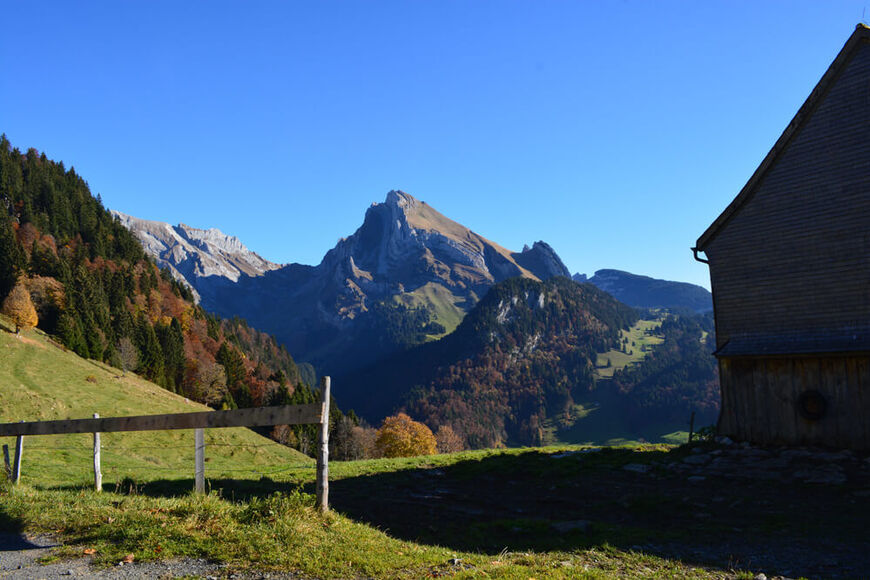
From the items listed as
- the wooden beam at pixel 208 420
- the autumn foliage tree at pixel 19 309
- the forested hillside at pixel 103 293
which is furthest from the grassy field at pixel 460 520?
the forested hillside at pixel 103 293

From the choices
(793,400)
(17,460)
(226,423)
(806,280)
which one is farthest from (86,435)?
(806,280)

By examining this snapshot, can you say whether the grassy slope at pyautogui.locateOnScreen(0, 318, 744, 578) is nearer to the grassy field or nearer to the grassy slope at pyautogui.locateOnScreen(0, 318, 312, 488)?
the grassy field

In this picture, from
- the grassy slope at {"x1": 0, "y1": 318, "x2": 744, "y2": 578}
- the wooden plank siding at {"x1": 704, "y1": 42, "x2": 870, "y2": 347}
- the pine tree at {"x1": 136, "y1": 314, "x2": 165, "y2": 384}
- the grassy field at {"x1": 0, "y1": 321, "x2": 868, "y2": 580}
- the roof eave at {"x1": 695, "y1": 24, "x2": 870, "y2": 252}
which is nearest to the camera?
the grassy slope at {"x1": 0, "y1": 318, "x2": 744, "y2": 578}

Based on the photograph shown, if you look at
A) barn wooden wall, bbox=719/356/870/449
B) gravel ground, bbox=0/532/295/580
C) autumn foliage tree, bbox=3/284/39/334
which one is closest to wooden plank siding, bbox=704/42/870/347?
barn wooden wall, bbox=719/356/870/449

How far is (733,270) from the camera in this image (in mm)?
22109

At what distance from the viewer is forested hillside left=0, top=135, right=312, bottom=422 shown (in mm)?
85812

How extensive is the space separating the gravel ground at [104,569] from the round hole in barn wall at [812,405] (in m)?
19.2

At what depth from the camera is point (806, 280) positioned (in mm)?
20031

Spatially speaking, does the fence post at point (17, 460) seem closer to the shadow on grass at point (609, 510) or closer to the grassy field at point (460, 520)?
the grassy field at point (460, 520)

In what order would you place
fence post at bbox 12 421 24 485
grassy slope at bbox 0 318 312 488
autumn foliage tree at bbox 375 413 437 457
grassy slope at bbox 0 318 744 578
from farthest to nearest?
autumn foliage tree at bbox 375 413 437 457 < grassy slope at bbox 0 318 312 488 < fence post at bbox 12 421 24 485 < grassy slope at bbox 0 318 744 578

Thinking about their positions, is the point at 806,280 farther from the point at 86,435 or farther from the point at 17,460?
the point at 86,435

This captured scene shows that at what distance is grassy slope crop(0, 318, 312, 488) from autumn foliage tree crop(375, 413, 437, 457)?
1377 inches

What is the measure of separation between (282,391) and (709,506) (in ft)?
367

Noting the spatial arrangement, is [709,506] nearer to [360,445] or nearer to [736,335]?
[736,335]
